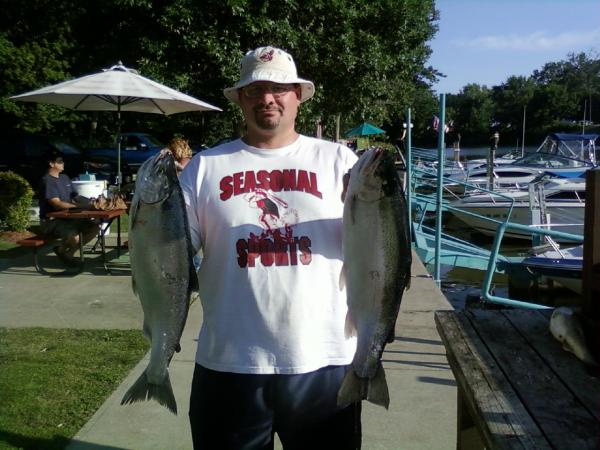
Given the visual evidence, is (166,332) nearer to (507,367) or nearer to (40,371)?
(507,367)

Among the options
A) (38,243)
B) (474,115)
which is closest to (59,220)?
(38,243)

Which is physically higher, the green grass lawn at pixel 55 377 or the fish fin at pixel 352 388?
the fish fin at pixel 352 388

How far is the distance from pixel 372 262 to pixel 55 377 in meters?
3.26

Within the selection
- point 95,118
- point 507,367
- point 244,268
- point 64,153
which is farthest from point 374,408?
point 95,118

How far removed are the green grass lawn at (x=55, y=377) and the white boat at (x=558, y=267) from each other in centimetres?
629

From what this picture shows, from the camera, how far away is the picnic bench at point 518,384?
1918 millimetres

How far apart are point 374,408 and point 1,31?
21.0 metres

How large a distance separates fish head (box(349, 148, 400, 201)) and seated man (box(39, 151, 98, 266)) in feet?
22.4

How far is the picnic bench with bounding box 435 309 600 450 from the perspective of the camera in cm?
192

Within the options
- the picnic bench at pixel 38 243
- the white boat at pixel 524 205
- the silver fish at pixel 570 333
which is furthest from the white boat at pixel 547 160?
the silver fish at pixel 570 333

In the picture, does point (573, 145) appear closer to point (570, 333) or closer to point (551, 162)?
point (551, 162)

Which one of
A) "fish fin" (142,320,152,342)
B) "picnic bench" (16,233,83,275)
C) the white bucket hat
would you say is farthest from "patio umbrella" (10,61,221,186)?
"fish fin" (142,320,152,342)

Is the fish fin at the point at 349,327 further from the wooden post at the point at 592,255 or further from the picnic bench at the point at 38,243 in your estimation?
the picnic bench at the point at 38,243

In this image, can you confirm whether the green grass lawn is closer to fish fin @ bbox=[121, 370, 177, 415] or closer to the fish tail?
fish fin @ bbox=[121, 370, 177, 415]
